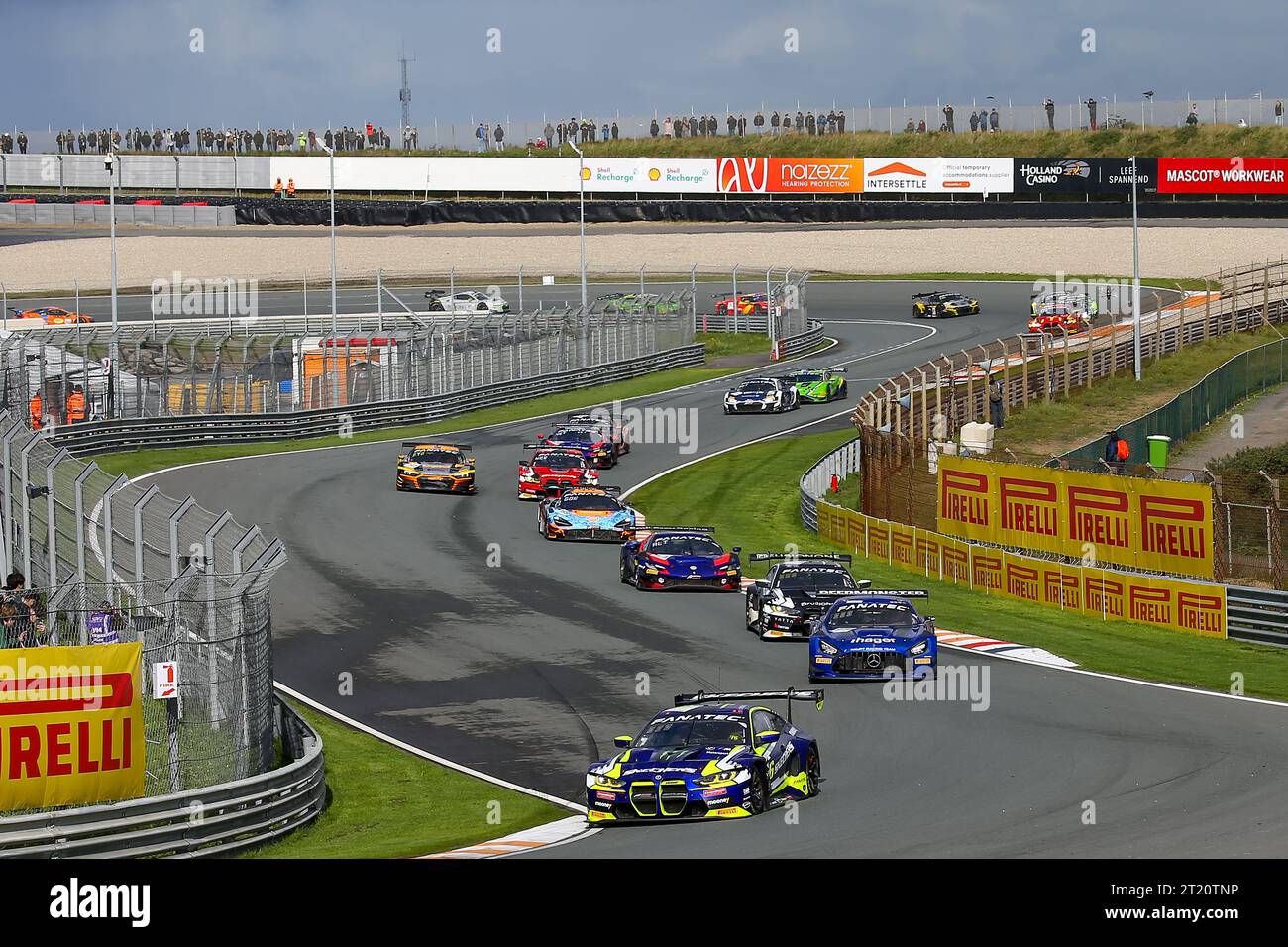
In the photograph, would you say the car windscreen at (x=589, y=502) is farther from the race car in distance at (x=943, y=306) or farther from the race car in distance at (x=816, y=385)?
the race car in distance at (x=943, y=306)

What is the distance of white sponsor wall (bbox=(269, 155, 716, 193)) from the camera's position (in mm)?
104125

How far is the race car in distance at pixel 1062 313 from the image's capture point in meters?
66.4

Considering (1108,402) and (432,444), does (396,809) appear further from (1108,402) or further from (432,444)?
(1108,402)

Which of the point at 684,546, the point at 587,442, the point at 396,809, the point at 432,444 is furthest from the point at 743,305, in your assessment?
the point at 396,809

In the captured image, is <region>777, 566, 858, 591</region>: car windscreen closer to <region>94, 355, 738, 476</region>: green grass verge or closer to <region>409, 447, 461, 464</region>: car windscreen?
<region>94, 355, 738, 476</region>: green grass verge

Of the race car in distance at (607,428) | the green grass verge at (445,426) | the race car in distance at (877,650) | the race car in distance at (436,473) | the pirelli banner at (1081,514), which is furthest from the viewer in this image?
the race car in distance at (607,428)

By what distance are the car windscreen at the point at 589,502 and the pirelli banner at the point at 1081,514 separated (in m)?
7.02

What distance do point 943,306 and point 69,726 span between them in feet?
217

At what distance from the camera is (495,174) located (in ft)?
352

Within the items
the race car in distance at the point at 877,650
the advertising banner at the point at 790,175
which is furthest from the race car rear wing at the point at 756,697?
the advertising banner at the point at 790,175

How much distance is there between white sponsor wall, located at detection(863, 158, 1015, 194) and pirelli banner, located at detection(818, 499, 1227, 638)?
6471 centimetres

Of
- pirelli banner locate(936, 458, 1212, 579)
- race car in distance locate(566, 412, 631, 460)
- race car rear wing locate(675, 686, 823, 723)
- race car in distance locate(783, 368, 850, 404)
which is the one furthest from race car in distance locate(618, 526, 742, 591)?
race car in distance locate(783, 368, 850, 404)

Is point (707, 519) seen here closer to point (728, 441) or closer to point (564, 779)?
point (728, 441)
